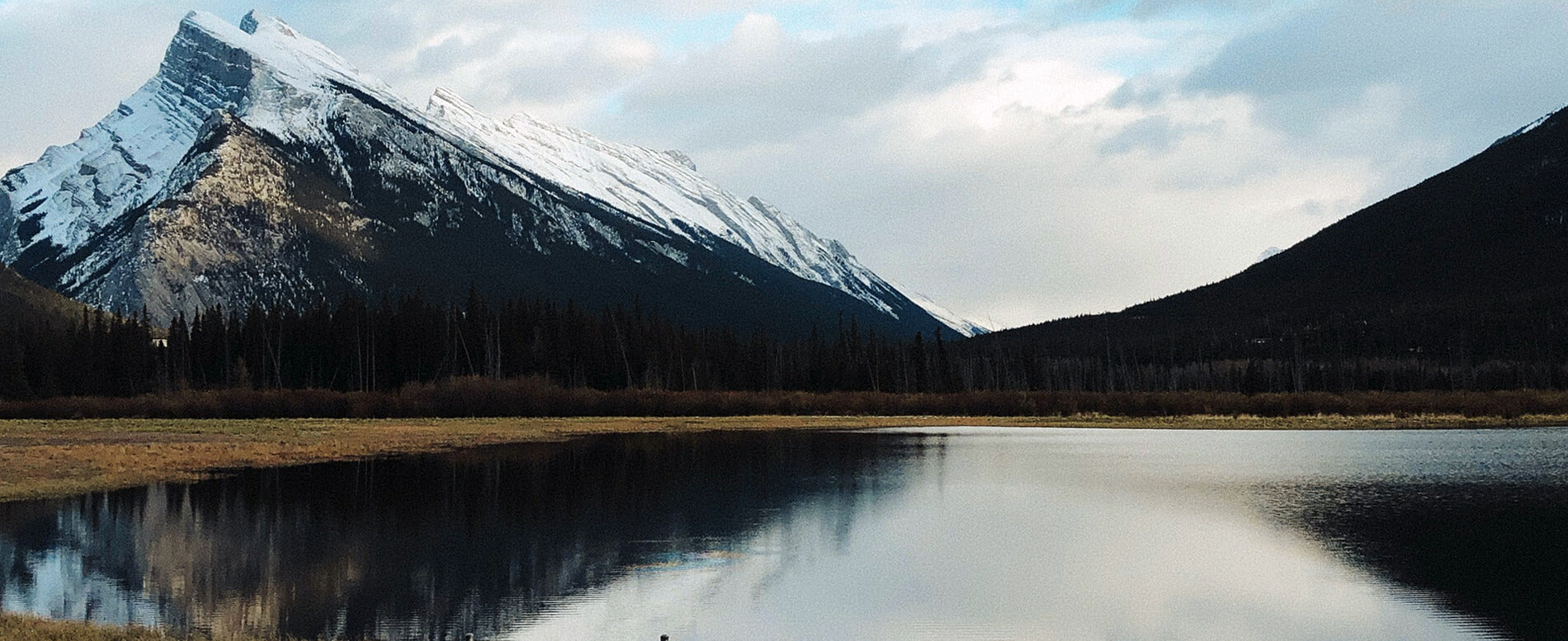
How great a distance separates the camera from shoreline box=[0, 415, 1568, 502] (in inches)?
2206

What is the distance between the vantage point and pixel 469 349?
16888 cm

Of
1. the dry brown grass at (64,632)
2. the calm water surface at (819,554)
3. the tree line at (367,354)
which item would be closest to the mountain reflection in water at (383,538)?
the calm water surface at (819,554)

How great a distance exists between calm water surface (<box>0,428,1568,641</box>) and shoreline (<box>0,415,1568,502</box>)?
17.9 feet

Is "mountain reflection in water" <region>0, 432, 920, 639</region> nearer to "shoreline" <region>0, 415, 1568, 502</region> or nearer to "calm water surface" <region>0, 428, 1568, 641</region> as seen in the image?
"calm water surface" <region>0, 428, 1568, 641</region>

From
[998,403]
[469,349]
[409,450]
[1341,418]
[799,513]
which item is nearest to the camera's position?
[799,513]

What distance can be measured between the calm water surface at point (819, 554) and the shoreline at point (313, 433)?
5452mm

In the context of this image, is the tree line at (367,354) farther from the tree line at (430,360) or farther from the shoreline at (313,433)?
the shoreline at (313,433)

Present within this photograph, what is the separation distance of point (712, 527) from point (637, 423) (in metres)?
79.7

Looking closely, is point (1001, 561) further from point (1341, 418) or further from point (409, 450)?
point (1341, 418)

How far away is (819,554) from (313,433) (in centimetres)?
6580

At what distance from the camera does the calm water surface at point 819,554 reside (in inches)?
998

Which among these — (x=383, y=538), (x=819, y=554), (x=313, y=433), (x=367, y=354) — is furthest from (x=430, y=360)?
(x=819, y=554)

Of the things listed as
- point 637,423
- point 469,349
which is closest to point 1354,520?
point 637,423

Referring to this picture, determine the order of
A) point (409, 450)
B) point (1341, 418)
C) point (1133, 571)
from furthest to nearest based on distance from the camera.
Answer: point (1341, 418) < point (409, 450) < point (1133, 571)
